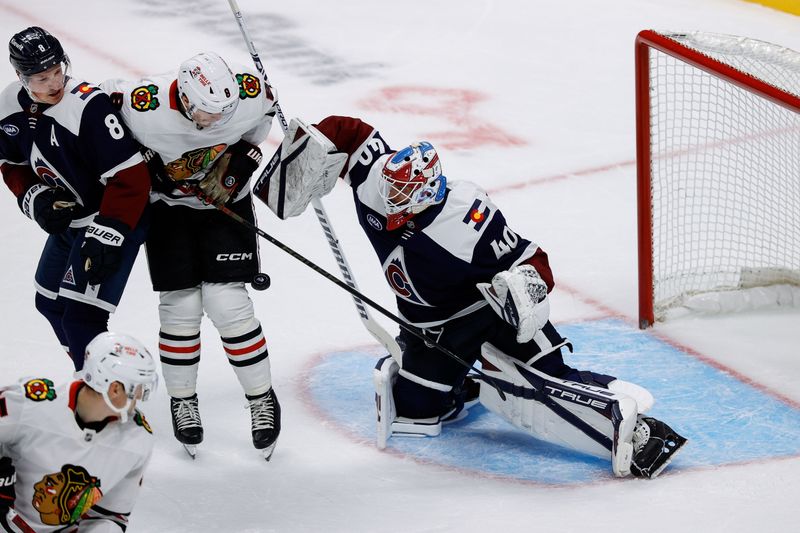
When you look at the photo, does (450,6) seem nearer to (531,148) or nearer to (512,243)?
(531,148)

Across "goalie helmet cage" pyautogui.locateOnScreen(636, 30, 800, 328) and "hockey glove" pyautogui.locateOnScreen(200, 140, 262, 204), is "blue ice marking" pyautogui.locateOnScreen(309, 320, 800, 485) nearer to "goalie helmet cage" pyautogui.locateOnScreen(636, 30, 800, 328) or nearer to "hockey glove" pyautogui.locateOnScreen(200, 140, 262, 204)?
"goalie helmet cage" pyautogui.locateOnScreen(636, 30, 800, 328)

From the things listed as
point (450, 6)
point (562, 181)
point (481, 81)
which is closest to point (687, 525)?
point (562, 181)

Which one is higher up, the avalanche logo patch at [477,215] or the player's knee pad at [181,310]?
the avalanche logo patch at [477,215]

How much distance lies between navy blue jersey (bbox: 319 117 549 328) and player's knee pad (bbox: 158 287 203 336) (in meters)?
0.53

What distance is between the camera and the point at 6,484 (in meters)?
2.71

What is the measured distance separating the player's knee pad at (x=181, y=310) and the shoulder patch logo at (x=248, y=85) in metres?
0.57

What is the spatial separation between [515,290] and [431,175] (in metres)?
0.39

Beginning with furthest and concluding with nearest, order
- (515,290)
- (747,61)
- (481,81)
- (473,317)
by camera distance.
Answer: (481,81), (747,61), (473,317), (515,290)

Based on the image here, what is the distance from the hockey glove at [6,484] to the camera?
2.70 m

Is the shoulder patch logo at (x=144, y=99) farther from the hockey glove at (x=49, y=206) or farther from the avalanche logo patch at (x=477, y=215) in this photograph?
the avalanche logo patch at (x=477, y=215)

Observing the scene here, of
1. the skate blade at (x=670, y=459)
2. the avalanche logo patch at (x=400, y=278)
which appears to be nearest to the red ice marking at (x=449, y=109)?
the avalanche logo patch at (x=400, y=278)

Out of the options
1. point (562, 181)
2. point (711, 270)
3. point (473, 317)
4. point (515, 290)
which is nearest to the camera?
point (515, 290)

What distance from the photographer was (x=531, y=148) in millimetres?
6191

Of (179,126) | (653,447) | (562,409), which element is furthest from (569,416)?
(179,126)
